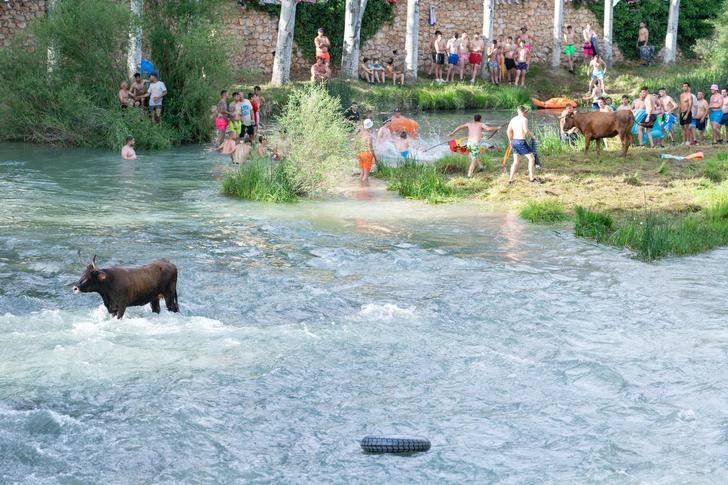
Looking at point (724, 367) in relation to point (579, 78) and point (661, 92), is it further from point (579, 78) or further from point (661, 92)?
point (579, 78)

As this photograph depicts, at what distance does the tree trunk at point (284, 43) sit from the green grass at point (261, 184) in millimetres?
13592

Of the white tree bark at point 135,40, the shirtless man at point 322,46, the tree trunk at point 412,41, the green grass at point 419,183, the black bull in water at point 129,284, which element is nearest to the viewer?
the black bull in water at point 129,284

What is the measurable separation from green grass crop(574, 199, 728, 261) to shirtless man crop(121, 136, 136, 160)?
10836 mm

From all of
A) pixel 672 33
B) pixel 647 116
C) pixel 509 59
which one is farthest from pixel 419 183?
pixel 672 33

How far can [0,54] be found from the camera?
26.5 meters

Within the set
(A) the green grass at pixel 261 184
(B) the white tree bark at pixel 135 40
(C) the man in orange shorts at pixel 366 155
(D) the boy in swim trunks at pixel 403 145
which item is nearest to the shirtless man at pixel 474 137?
(C) the man in orange shorts at pixel 366 155

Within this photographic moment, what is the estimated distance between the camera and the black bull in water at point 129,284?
36.1 feet

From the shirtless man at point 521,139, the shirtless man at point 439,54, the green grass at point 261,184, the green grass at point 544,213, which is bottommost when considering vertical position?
the green grass at point 544,213

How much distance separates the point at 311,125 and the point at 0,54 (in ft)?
34.5

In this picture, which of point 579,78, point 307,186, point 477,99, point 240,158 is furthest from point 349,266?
point 579,78

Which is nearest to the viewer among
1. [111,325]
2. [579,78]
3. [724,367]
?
[724,367]

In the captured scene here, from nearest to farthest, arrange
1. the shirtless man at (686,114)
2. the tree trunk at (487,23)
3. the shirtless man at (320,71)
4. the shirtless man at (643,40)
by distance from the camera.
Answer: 1. the shirtless man at (686,114)
2. the shirtless man at (320,71)
3. the tree trunk at (487,23)
4. the shirtless man at (643,40)

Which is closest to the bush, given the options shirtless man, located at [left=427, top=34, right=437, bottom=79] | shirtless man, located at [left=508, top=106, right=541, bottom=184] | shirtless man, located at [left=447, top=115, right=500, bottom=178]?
shirtless man, located at [left=447, top=115, right=500, bottom=178]

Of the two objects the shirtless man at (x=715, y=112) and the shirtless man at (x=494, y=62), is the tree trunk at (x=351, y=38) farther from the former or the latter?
the shirtless man at (x=715, y=112)
